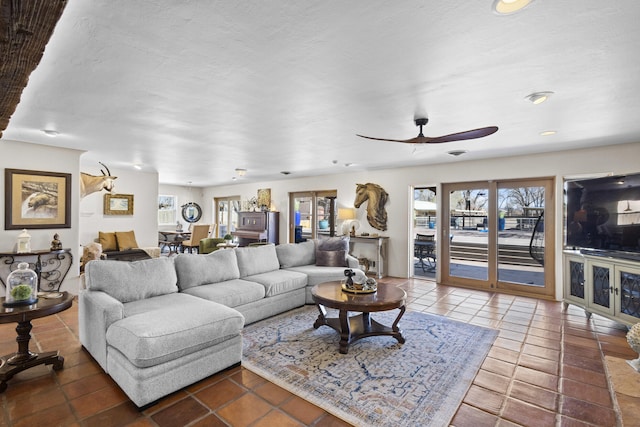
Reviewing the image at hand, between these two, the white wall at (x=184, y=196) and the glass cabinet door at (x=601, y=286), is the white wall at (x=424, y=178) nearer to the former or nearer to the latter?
the glass cabinet door at (x=601, y=286)

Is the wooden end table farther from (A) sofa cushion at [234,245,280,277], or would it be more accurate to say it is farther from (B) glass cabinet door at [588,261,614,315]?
(B) glass cabinet door at [588,261,614,315]

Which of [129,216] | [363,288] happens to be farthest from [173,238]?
[363,288]

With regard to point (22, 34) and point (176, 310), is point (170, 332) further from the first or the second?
point (22, 34)

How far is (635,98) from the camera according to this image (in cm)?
256

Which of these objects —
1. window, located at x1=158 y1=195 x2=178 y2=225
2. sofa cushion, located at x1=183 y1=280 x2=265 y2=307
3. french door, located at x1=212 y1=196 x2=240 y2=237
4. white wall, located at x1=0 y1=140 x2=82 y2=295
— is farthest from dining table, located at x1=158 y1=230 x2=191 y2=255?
sofa cushion, located at x1=183 y1=280 x2=265 y2=307

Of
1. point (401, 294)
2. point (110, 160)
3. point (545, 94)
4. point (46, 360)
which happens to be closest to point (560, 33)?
point (545, 94)

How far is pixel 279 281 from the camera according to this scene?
12.7 ft

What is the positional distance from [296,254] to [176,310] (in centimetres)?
255

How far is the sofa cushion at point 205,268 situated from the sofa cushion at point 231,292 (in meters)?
0.07

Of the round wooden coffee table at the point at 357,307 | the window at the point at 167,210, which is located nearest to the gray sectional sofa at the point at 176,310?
the round wooden coffee table at the point at 357,307

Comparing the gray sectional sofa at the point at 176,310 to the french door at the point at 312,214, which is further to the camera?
the french door at the point at 312,214

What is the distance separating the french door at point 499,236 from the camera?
489 centimetres

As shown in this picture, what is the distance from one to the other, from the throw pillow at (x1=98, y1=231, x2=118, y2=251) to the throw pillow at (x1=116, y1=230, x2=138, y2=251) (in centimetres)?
8

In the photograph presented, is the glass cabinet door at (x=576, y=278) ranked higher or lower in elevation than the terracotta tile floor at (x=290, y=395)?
higher
